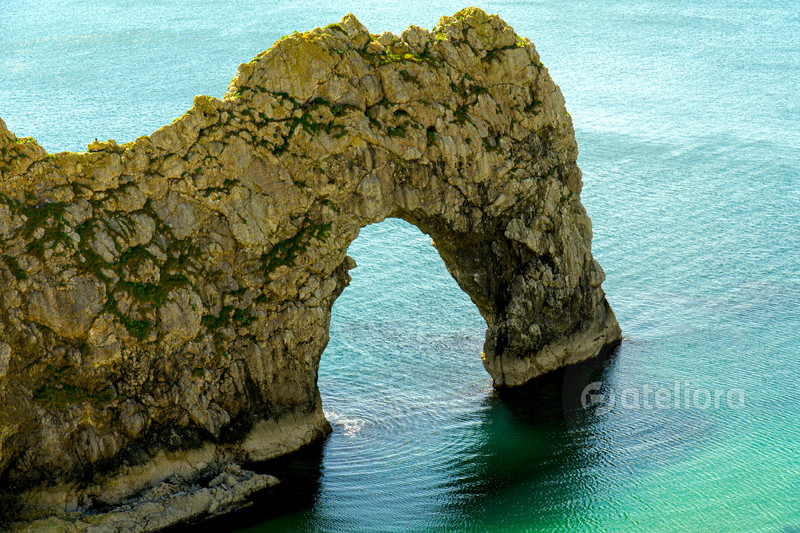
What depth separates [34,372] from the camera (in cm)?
2306

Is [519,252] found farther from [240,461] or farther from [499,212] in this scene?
[240,461]

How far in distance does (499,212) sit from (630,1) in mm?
68833

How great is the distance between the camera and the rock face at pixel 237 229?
76.0ft

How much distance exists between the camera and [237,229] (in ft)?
84.3

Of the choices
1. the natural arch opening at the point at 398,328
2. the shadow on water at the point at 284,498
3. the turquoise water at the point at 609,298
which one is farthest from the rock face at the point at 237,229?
the natural arch opening at the point at 398,328

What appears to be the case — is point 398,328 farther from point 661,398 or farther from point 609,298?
point 661,398

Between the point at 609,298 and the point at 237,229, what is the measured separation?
68.6 feet

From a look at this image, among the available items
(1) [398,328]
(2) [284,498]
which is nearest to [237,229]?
(2) [284,498]

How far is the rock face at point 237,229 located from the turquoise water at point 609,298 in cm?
339

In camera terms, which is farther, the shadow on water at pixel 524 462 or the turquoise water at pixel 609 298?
the turquoise water at pixel 609 298

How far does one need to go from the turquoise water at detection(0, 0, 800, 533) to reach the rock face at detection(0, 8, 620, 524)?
11.1 ft

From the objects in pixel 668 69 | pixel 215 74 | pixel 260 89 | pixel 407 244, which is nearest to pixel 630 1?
pixel 668 69

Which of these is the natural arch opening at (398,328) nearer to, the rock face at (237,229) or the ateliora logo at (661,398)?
the ateliora logo at (661,398)

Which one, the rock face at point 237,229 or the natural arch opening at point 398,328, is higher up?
the rock face at point 237,229
